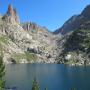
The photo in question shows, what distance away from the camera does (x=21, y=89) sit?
171 m

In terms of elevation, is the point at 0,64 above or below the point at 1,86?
above

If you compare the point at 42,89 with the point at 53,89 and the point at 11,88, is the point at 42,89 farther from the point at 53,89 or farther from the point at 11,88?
the point at 11,88

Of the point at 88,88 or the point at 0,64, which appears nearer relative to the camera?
the point at 0,64

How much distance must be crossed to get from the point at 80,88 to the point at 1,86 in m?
103

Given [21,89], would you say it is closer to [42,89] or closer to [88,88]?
[42,89]

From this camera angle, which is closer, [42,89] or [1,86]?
[1,86]

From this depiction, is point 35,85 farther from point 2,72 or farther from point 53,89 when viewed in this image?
point 53,89

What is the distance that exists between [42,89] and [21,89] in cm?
1458

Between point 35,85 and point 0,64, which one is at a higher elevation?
point 0,64

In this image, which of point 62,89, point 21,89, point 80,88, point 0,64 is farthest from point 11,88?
point 0,64

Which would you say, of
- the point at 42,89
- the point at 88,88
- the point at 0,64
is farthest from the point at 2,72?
A: the point at 88,88

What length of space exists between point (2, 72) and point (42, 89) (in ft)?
298

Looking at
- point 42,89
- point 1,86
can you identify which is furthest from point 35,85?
point 42,89

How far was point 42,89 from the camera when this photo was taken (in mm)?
168500
